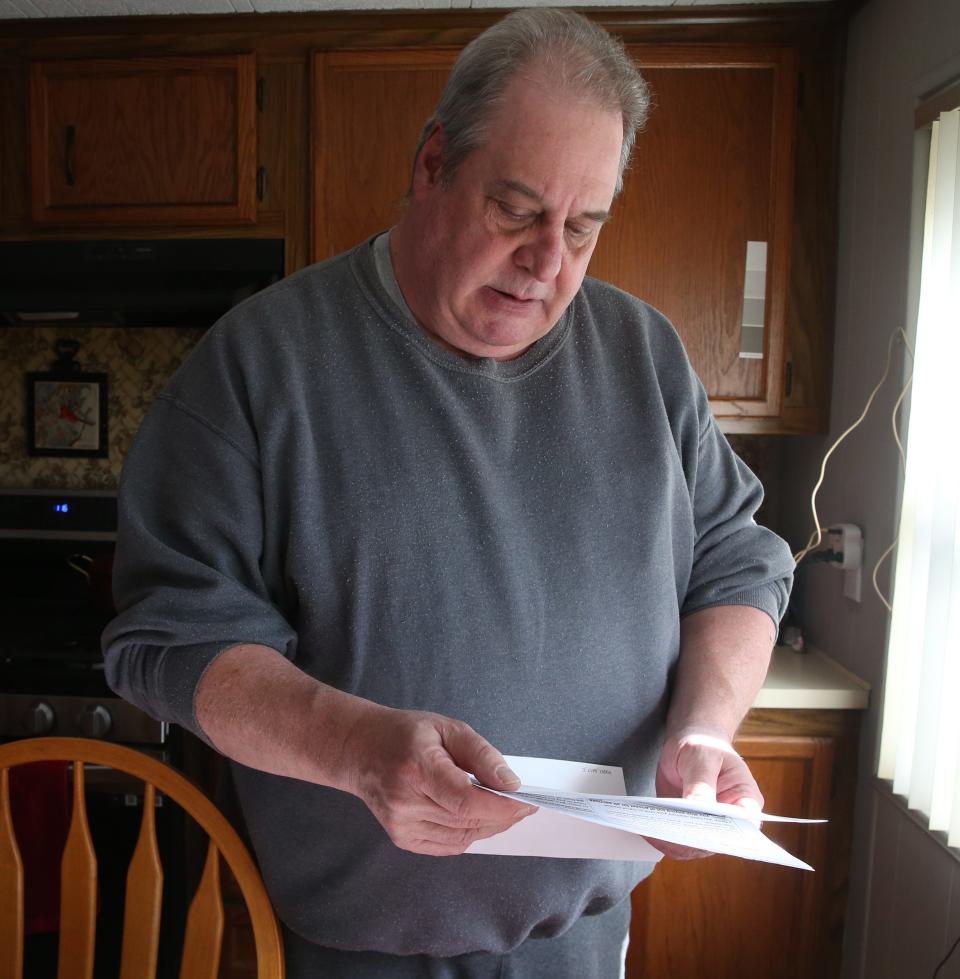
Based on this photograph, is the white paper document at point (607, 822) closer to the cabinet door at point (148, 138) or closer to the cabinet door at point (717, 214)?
the cabinet door at point (717, 214)

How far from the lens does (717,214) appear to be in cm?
201

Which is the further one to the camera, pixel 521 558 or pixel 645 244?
pixel 645 244

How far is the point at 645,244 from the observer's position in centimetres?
204

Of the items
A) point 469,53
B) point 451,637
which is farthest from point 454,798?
point 469,53

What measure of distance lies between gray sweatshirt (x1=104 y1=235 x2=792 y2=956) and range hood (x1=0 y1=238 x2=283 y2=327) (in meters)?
1.17

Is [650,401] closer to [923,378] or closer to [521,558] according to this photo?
[521,558]

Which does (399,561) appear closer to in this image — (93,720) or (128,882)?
(128,882)

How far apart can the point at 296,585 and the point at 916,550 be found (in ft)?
3.66

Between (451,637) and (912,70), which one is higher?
(912,70)

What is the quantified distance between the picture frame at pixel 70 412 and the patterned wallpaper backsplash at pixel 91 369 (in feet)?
0.06

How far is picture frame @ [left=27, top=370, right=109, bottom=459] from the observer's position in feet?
8.00

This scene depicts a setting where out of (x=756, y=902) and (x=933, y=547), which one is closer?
(x=933, y=547)

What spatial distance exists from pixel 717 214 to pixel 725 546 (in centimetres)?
114

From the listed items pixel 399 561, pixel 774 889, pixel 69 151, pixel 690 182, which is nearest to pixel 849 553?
pixel 774 889
